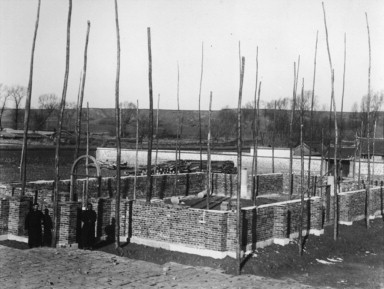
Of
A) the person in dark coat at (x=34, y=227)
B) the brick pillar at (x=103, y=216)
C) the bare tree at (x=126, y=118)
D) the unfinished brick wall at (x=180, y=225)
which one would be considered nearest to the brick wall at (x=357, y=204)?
the unfinished brick wall at (x=180, y=225)

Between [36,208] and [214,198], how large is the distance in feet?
46.8

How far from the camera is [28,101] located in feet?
59.1

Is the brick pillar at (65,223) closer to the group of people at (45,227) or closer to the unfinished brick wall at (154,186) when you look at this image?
the group of people at (45,227)

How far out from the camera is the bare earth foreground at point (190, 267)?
1080 cm

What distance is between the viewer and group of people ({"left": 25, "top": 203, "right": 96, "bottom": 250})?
14203mm

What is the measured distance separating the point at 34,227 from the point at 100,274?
12.9ft

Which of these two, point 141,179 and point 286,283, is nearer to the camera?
point 286,283

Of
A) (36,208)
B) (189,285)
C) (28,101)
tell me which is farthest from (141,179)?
(189,285)

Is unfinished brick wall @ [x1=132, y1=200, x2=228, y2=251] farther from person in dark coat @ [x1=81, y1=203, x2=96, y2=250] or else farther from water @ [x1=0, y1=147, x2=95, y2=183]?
water @ [x1=0, y1=147, x2=95, y2=183]

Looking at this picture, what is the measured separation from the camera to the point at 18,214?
48.8 ft

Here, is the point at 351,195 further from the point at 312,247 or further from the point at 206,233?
the point at 206,233

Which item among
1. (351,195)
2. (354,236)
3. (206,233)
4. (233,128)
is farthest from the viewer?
(233,128)

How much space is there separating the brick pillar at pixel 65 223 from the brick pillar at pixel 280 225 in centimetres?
687

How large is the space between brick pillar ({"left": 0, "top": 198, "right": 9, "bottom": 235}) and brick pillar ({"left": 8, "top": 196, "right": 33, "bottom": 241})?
168 millimetres
